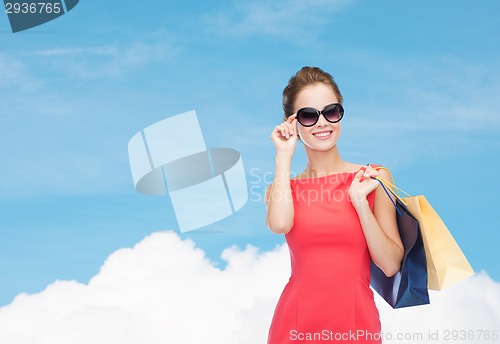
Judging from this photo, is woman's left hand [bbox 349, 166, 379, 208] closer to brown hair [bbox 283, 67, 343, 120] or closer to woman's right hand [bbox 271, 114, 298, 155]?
woman's right hand [bbox 271, 114, 298, 155]

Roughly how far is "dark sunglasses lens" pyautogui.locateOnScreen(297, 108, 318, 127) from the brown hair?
165mm

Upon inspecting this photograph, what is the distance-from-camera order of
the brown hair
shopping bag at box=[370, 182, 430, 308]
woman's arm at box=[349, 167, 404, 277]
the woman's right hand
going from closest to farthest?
woman's arm at box=[349, 167, 404, 277], shopping bag at box=[370, 182, 430, 308], the woman's right hand, the brown hair

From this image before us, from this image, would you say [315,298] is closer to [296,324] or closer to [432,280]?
[296,324]

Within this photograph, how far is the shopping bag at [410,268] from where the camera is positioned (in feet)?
13.0

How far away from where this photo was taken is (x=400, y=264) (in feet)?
13.2

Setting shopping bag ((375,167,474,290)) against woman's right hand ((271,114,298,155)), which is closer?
shopping bag ((375,167,474,290))

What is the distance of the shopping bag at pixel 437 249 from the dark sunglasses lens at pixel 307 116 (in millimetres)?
580

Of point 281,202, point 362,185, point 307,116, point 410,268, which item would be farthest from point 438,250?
point 307,116

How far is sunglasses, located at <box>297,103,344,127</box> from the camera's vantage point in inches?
162

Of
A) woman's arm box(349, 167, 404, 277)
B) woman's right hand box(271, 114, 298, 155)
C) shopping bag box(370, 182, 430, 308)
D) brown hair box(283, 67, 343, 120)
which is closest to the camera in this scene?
woman's arm box(349, 167, 404, 277)

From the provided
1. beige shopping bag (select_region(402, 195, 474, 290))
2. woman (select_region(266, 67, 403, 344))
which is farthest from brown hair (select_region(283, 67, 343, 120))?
beige shopping bag (select_region(402, 195, 474, 290))

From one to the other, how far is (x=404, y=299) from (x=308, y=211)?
2.79 ft

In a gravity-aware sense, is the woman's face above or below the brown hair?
below

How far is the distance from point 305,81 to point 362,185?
2.73ft
